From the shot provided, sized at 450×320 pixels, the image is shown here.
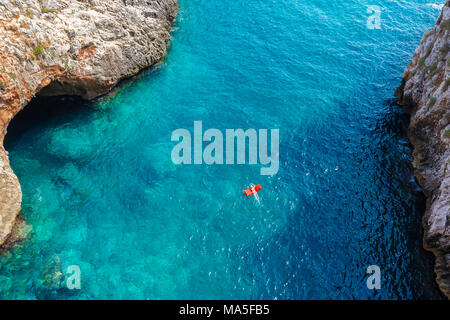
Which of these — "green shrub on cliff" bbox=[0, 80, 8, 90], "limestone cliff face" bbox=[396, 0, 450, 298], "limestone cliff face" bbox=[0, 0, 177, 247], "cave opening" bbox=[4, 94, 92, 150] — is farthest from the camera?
"cave opening" bbox=[4, 94, 92, 150]

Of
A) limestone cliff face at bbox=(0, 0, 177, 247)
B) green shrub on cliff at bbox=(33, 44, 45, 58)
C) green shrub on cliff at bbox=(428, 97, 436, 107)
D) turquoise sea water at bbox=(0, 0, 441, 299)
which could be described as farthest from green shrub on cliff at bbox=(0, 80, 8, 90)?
green shrub on cliff at bbox=(428, 97, 436, 107)

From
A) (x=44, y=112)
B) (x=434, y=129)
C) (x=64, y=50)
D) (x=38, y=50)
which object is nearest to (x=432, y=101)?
(x=434, y=129)

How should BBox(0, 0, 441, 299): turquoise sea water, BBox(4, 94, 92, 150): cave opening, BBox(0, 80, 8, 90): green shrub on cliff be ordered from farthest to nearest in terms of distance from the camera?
BBox(4, 94, 92, 150): cave opening
BBox(0, 80, 8, 90): green shrub on cliff
BBox(0, 0, 441, 299): turquoise sea water

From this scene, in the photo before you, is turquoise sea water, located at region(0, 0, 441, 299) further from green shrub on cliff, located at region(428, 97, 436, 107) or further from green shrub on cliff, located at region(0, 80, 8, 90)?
green shrub on cliff, located at region(0, 80, 8, 90)

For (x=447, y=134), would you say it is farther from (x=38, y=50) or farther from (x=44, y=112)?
(x=44, y=112)

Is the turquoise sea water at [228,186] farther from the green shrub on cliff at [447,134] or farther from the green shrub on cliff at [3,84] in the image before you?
the green shrub on cliff at [3,84]

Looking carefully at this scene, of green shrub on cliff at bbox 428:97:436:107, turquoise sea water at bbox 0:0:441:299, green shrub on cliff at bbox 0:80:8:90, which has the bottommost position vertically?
turquoise sea water at bbox 0:0:441:299
